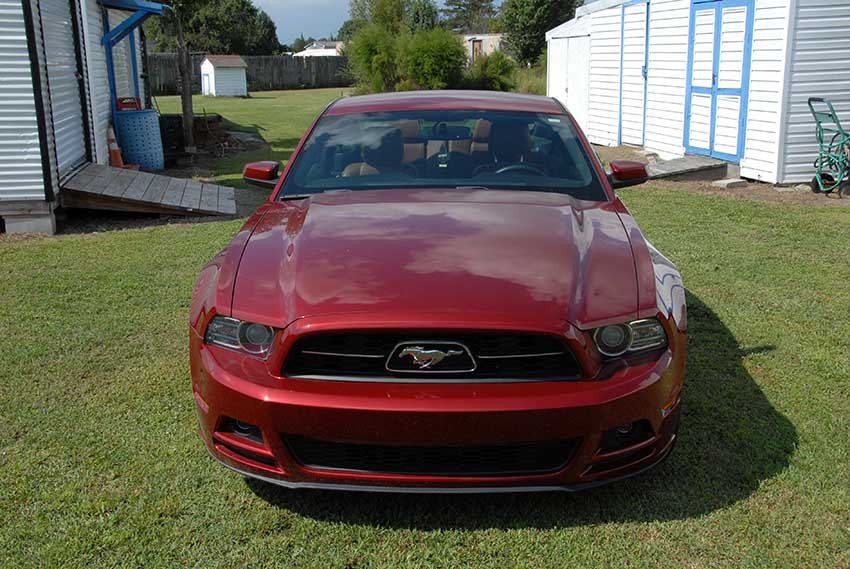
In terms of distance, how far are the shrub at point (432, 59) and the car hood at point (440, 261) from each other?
91.7 ft

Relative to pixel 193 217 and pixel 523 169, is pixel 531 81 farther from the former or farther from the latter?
pixel 523 169

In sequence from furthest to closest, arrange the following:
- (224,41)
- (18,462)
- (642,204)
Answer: (224,41)
(642,204)
(18,462)

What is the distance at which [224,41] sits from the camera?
214 ft

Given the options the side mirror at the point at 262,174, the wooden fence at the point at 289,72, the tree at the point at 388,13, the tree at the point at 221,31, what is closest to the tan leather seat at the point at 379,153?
the side mirror at the point at 262,174

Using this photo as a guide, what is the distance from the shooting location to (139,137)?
14.1m

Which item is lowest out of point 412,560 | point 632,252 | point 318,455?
point 412,560

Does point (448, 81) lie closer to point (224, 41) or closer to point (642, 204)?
point (642, 204)

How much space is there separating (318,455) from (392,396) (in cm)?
41

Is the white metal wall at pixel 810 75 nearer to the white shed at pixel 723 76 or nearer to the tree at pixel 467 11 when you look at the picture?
the white shed at pixel 723 76

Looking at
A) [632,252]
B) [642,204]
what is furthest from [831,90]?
[632,252]

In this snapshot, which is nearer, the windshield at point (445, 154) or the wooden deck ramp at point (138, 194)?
the windshield at point (445, 154)

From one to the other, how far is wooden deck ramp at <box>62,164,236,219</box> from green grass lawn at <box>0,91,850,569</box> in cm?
358

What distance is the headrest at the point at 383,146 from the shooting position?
14.5 feet

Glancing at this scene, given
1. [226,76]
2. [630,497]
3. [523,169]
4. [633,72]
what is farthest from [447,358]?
[226,76]
